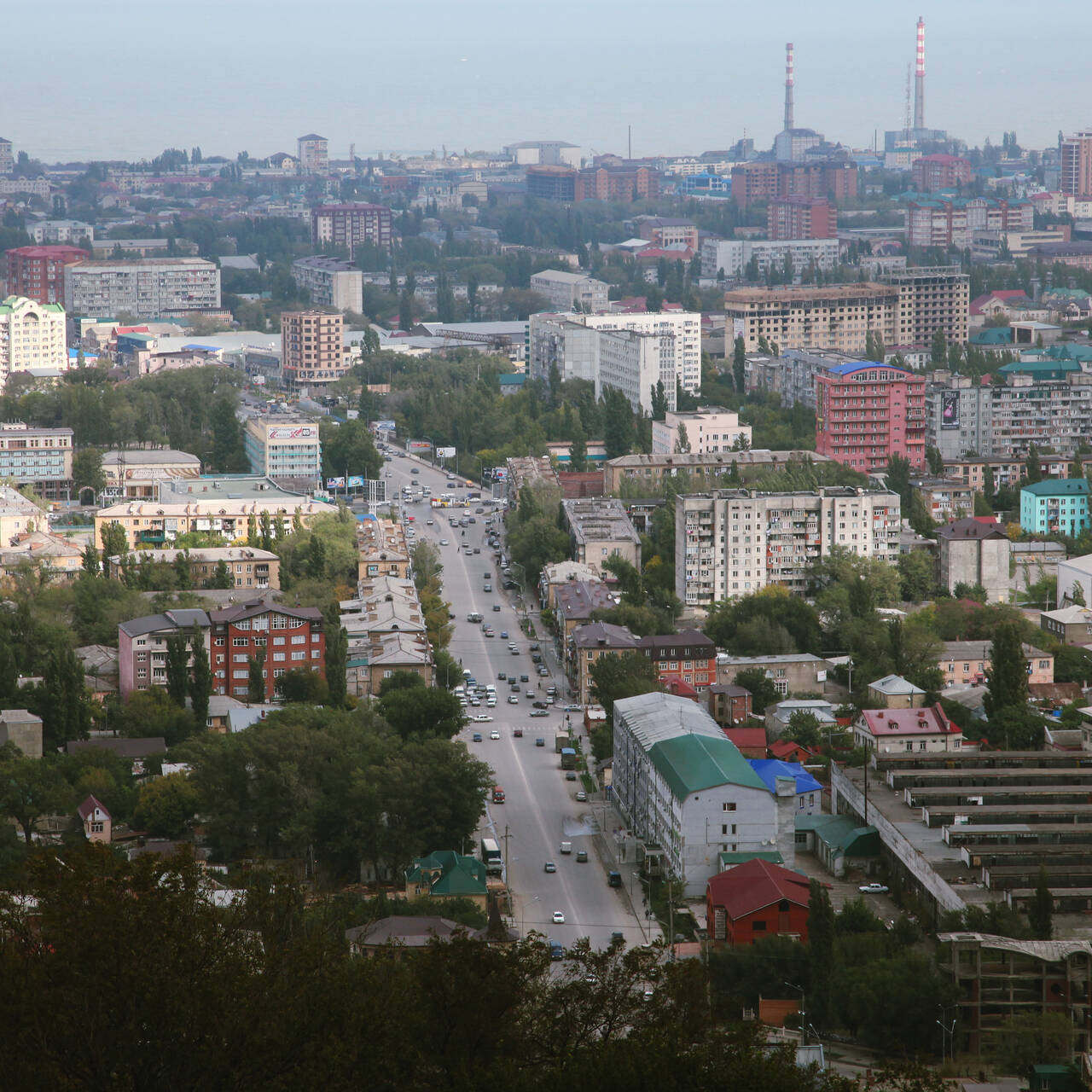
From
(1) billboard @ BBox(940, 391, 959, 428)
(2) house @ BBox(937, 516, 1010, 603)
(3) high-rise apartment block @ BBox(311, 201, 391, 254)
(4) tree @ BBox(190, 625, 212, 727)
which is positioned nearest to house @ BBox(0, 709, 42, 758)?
(4) tree @ BBox(190, 625, 212, 727)

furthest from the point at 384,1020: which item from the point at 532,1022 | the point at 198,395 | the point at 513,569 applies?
the point at 198,395

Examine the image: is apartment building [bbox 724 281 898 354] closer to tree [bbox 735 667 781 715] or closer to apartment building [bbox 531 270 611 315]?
apartment building [bbox 531 270 611 315]

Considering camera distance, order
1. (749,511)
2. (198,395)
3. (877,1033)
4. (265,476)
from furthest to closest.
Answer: (198,395) < (265,476) < (749,511) < (877,1033)

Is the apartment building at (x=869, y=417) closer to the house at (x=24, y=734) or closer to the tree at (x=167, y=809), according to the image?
the house at (x=24, y=734)

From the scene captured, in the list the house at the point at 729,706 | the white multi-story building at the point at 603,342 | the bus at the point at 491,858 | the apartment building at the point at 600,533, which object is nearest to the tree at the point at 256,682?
the house at the point at 729,706

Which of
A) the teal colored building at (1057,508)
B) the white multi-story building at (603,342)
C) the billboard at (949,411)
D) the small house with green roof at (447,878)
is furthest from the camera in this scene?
the white multi-story building at (603,342)

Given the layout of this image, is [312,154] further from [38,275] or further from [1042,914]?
[1042,914]

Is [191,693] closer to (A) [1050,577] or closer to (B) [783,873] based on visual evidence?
(B) [783,873]
